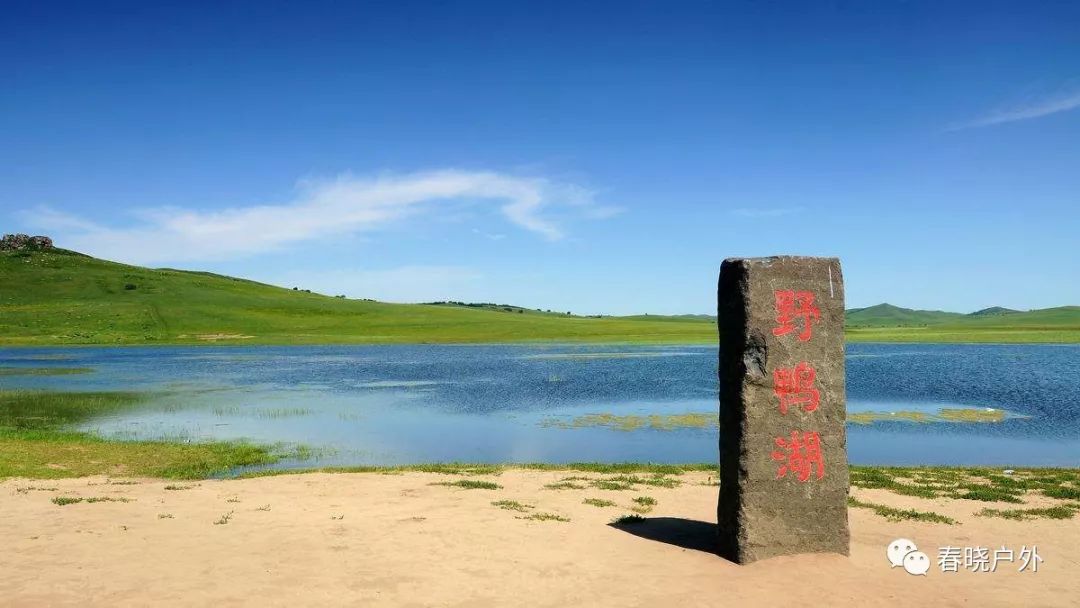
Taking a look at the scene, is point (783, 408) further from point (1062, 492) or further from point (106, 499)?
point (106, 499)

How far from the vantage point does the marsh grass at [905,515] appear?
15.3 meters

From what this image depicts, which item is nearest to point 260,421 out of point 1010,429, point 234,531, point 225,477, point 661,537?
point 225,477

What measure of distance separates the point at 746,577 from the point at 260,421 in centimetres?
2905

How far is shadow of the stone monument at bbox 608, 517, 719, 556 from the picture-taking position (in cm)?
1357

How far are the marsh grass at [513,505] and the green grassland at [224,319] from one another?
340 ft

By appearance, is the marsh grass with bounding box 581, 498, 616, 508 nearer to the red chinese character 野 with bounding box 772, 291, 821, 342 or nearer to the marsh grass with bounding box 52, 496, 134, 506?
the red chinese character 野 with bounding box 772, 291, 821, 342

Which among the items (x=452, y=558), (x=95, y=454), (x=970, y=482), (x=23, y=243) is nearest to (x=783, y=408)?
(x=452, y=558)

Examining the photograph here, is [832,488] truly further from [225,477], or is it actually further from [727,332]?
[225,477]

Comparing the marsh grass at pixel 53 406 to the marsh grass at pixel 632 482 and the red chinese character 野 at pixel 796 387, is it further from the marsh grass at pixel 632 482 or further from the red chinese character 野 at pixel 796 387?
the red chinese character 野 at pixel 796 387

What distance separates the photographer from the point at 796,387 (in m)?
12.6

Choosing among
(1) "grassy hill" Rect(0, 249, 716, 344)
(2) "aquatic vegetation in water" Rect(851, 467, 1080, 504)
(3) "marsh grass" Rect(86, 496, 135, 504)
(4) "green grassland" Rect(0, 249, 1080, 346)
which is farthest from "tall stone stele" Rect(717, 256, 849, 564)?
(1) "grassy hill" Rect(0, 249, 716, 344)

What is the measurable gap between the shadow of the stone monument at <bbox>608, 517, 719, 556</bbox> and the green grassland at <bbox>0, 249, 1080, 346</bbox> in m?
105

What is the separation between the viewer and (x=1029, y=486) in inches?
733

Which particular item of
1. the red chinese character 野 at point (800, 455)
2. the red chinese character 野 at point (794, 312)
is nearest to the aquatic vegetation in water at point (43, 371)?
the red chinese character 野 at point (800, 455)
